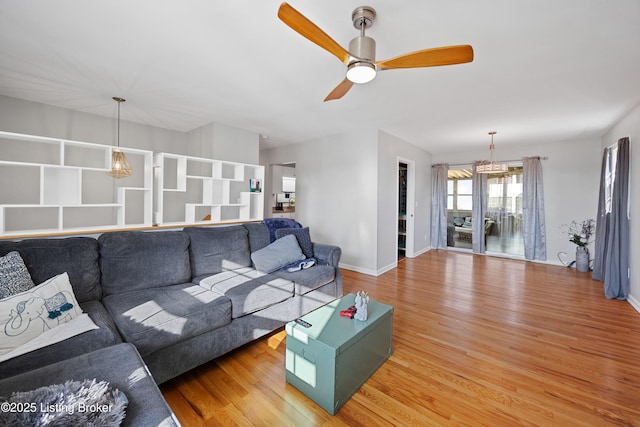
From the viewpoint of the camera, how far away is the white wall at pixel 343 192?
448 cm

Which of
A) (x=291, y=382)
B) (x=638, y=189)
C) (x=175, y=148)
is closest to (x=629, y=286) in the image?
(x=638, y=189)

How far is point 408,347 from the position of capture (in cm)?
234

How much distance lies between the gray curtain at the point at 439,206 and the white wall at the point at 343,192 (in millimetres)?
3016

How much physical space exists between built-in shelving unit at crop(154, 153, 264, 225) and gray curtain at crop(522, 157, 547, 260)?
5308mm

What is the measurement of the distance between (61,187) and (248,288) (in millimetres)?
1991

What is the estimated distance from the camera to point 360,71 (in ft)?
5.65

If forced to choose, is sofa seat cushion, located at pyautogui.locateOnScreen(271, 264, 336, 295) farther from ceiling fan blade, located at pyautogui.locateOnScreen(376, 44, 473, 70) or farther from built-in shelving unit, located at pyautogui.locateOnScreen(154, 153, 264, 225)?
ceiling fan blade, located at pyautogui.locateOnScreen(376, 44, 473, 70)

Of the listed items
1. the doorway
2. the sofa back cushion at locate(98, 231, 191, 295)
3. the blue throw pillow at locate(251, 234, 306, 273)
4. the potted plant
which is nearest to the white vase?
the potted plant

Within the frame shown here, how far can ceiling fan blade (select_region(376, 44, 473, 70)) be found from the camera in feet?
5.01

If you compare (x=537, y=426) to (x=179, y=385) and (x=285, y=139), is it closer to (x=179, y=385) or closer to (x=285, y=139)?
(x=179, y=385)

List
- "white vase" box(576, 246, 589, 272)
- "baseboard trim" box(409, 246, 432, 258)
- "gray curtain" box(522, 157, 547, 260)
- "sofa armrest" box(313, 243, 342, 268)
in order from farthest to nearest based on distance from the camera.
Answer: "baseboard trim" box(409, 246, 432, 258) → "gray curtain" box(522, 157, 547, 260) → "white vase" box(576, 246, 589, 272) → "sofa armrest" box(313, 243, 342, 268)

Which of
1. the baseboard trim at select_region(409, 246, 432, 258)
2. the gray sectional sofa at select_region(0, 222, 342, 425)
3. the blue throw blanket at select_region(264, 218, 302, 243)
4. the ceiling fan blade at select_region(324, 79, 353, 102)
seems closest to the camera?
the gray sectional sofa at select_region(0, 222, 342, 425)

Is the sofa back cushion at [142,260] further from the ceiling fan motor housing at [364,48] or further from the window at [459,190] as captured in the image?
the window at [459,190]

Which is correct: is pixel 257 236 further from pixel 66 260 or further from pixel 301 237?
pixel 66 260
